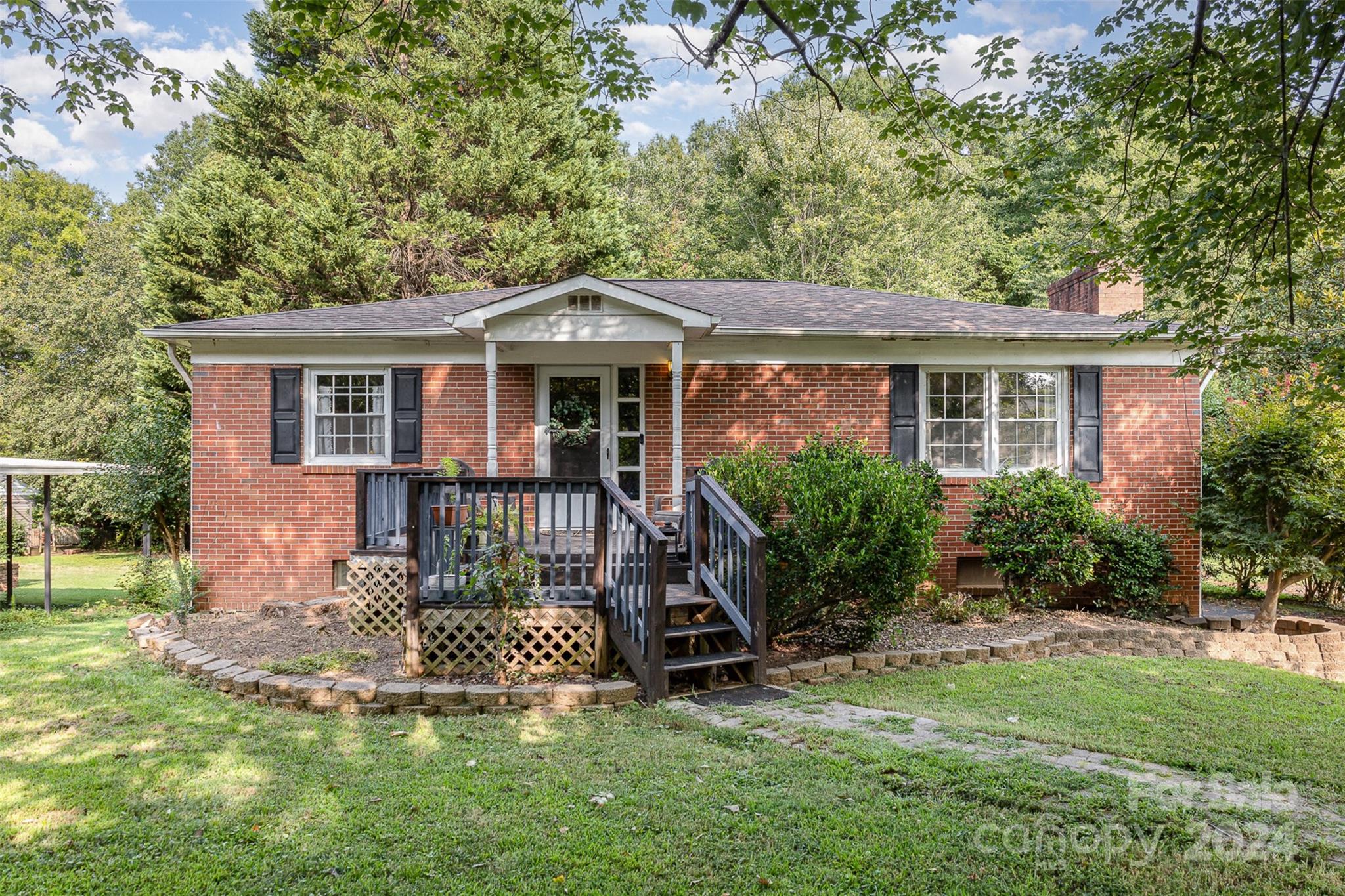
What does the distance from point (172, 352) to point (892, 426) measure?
29.7ft

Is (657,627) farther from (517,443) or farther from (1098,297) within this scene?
(1098,297)

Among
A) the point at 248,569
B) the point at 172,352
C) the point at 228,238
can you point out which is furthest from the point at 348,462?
the point at 228,238

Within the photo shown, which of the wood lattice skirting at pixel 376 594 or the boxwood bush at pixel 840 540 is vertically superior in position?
the boxwood bush at pixel 840 540

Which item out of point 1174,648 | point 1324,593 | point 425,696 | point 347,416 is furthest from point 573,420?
point 1324,593

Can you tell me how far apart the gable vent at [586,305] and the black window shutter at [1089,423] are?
6138mm

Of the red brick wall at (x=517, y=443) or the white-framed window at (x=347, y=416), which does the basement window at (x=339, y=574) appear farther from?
the white-framed window at (x=347, y=416)

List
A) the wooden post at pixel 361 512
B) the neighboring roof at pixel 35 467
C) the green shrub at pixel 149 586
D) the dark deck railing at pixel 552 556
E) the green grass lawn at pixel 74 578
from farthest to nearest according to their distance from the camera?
the green grass lawn at pixel 74 578
the green shrub at pixel 149 586
the neighboring roof at pixel 35 467
the wooden post at pixel 361 512
the dark deck railing at pixel 552 556

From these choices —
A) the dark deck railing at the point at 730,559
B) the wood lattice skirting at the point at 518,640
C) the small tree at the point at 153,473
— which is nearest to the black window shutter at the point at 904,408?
the dark deck railing at the point at 730,559

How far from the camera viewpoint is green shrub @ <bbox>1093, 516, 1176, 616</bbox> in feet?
28.2

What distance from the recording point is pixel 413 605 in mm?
5633

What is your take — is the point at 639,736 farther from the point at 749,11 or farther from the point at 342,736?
the point at 749,11

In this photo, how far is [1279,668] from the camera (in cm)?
744

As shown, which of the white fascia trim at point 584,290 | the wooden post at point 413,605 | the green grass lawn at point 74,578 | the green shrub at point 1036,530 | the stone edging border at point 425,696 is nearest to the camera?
the stone edging border at point 425,696

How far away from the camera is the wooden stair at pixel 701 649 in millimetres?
5555
